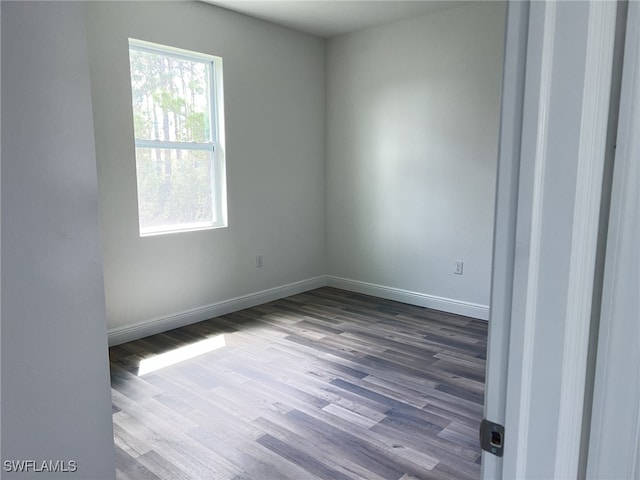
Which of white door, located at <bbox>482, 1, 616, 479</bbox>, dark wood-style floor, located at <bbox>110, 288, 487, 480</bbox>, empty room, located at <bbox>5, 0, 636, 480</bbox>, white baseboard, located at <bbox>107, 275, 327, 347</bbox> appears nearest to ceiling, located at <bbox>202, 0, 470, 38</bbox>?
empty room, located at <bbox>5, 0, 636, 480</bbox>

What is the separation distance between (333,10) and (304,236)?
2.19 metres

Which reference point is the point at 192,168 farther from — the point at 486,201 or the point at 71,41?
the point at 71,41

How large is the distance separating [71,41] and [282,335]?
121 inches

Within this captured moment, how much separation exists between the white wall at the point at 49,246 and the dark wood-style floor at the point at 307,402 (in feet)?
4.52

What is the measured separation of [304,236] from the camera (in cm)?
484

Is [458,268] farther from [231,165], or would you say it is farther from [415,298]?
[231,165]

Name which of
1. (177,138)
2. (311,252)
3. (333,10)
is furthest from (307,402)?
(333,10)

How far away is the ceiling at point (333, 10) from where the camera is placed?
3.64 m

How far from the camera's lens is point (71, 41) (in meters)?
0.76

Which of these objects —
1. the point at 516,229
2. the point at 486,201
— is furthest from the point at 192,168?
the point at 516,229

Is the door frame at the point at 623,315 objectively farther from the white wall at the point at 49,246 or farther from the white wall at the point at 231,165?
the white wall at the point at 231,165

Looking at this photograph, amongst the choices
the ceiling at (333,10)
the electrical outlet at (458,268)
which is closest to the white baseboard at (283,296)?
the electrical outlet at (458,268)

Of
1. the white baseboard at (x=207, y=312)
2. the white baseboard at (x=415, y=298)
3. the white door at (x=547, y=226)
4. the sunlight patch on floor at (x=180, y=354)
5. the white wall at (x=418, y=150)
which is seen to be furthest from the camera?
the white baseboard at (x=415, y=298)

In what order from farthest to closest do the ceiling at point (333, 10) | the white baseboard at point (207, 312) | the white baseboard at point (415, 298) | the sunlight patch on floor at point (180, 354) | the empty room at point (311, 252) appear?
1. the white baseboard at point (415, 298)
2. the ceiling at point (333, 10)
3. the white baseboard at point (207, 312)
4. the sunlight patch on floor at point (180, 354)
5. the empty room at point (311, 252)
